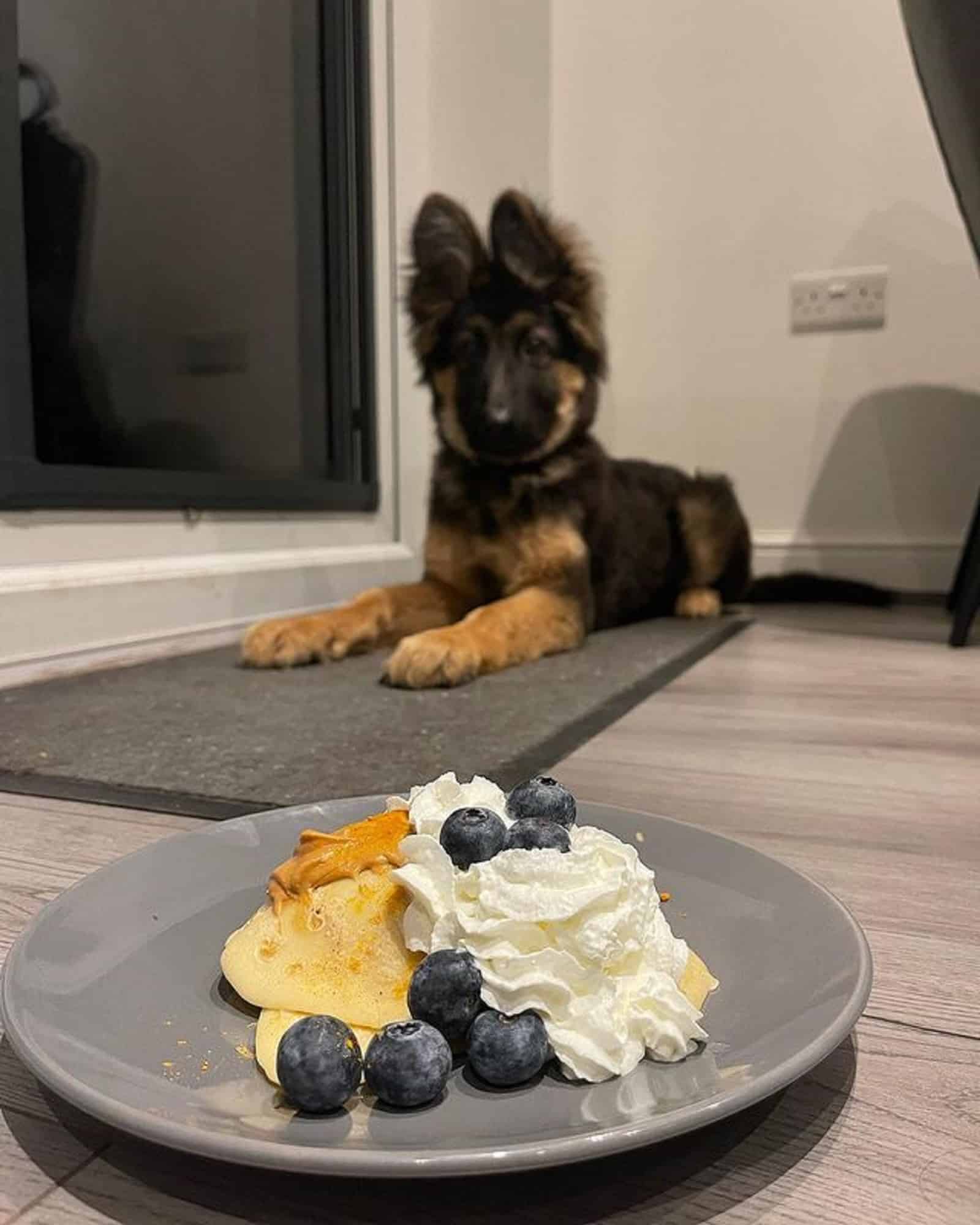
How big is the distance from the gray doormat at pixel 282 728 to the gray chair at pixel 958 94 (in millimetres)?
644

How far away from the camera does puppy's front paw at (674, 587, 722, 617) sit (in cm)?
293

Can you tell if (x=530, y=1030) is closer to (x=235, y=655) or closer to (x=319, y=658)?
(x=319, y=658)

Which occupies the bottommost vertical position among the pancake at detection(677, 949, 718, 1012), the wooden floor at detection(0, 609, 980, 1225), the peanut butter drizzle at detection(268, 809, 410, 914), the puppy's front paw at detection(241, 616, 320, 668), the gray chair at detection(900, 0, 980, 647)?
the puppy's front paw at detection(241, 616, 320, 668)

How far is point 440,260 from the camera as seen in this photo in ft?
7.90

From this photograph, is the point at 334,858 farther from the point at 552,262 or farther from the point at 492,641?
the point at 552,262

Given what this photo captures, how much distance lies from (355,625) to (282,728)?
715 mm

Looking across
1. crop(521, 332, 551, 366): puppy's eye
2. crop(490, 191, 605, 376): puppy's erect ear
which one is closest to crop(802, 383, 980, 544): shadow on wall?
crop(490, 191, 605, 376): puppy's erect ear

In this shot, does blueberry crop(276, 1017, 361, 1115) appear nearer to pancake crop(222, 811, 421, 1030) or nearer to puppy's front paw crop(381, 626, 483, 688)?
pancake crop(222, 811, 421, 1030)

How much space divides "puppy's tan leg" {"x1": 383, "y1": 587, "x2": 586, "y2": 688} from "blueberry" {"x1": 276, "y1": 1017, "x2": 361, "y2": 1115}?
4.29ft

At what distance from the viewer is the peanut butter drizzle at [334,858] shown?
559mm

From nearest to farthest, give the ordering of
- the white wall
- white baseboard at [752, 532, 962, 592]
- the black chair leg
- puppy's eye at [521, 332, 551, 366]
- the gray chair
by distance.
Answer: the gray chair
the black chair leg
puppy's eye at [521, 332, 551, 366]
the white wall
white baseboard at [752, 532, 962, 592]

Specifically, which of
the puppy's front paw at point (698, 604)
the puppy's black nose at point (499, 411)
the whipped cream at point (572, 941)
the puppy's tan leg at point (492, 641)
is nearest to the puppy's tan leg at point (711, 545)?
the puppy's front paw at point (698, 604)

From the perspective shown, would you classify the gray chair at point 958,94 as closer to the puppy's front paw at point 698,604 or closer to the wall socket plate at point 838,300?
the puppy's front paw at point 698,604

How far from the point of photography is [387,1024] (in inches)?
19.2
